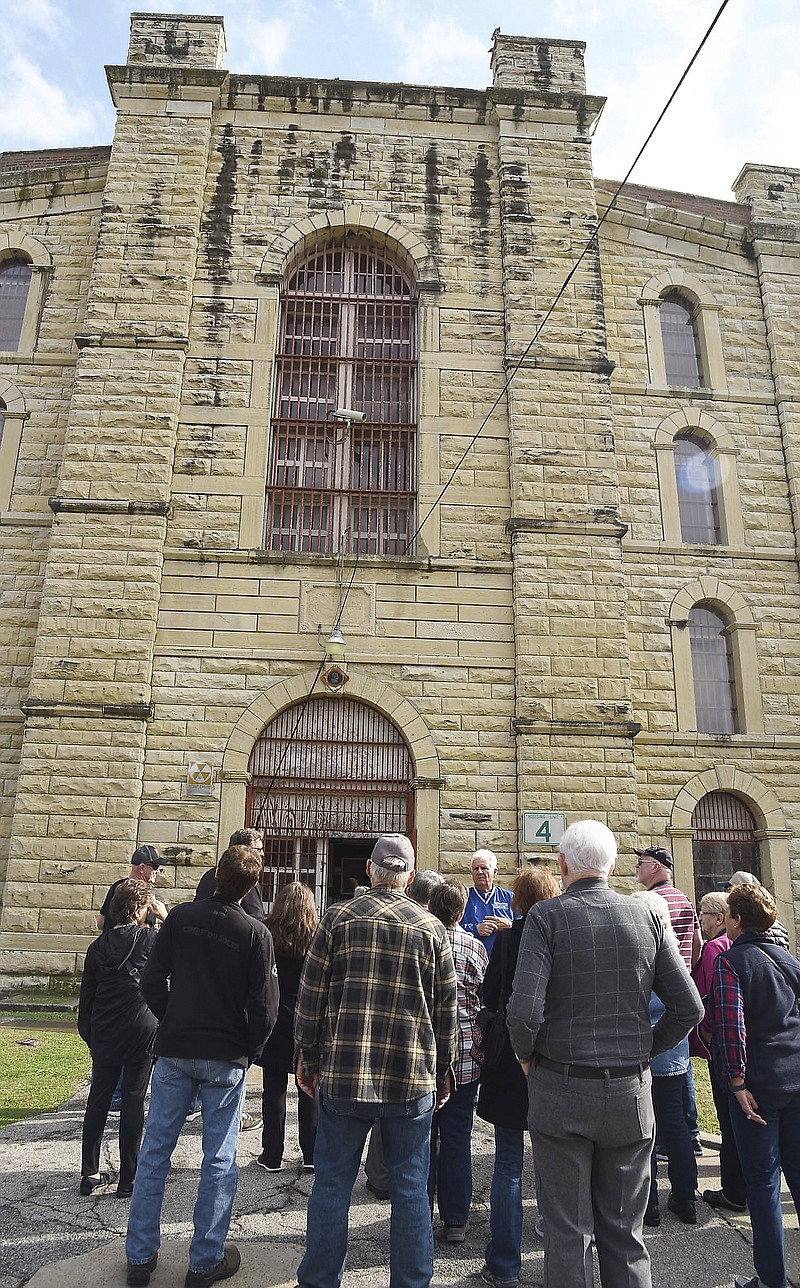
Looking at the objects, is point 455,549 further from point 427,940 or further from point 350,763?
point 427,940

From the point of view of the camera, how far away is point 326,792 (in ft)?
39.9

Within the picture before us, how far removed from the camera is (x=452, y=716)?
12.5 m

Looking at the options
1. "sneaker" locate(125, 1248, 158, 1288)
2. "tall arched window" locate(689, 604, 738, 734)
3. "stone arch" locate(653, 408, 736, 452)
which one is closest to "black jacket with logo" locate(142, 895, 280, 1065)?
"sneaker" locate(125, 1248, 158, 1288)

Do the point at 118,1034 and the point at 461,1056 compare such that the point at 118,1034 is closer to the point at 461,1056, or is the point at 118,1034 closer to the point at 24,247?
the point at 461,1056

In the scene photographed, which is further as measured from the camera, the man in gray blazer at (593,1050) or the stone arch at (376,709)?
the stone arch at (376,709)

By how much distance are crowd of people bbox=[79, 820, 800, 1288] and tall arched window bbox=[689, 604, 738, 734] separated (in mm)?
9307

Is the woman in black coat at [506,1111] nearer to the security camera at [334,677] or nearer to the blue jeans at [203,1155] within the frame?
the blue jeans at [203,1155]

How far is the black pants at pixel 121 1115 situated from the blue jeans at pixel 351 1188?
→ 77.8 inches

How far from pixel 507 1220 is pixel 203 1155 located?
1464mm

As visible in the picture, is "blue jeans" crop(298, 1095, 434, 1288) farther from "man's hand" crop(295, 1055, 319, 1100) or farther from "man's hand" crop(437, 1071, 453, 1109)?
"man's hand" crop(437, 1071, 453, 1109)

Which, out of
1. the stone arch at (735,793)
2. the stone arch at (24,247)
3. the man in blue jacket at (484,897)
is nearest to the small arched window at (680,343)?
the stone arch at (735,793)

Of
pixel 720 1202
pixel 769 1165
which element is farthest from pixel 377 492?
pixel 769 1165

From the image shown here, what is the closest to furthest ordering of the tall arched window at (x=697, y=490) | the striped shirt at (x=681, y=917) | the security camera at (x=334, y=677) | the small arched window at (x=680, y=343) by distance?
the striped shirt at (x=681, y=917)
the security camera at (x=334, y=677)
the tall arched window at (x=697, y=490)
the small arched window at (x=680, y=343)

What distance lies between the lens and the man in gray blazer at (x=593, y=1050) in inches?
134
